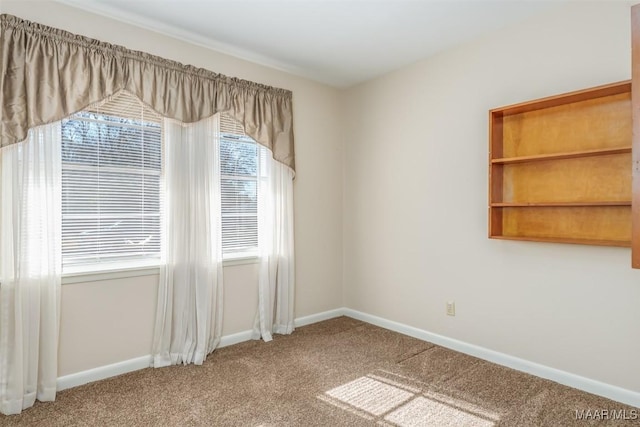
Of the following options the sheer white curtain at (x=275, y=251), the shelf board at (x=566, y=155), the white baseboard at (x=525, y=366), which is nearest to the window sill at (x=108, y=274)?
the sheer white curtain at (x=275, y=251)

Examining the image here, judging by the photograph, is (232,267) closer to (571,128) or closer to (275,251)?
(275,251)

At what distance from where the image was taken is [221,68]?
3188 mm

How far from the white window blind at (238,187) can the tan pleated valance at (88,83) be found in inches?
4.9

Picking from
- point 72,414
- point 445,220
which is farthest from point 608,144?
point 72,414

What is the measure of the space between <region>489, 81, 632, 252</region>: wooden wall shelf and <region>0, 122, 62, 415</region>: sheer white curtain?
A: 9.81 feet

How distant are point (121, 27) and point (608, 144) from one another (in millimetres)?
3379

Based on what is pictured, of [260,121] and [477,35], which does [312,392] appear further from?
[477,35]

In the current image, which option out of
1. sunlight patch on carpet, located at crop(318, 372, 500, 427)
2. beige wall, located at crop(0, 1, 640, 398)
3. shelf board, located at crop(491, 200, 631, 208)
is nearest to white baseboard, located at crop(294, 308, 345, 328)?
beige wall, located at crop(0, 1, 640, 398)

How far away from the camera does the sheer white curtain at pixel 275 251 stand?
11.2 ft

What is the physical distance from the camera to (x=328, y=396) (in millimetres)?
2377

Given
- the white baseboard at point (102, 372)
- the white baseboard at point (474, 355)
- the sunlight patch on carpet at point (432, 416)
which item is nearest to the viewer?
the sunlight patch on carpet at point (432, 416)

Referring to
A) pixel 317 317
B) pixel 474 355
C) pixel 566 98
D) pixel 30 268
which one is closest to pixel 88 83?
pixel 30 268

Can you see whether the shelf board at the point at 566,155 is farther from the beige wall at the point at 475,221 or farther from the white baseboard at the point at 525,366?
the white baseboard at the point at 525,366

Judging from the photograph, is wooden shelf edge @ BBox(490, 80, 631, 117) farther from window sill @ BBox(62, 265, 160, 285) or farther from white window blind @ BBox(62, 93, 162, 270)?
window sill @ BBox(62, 265, 160, 285)
